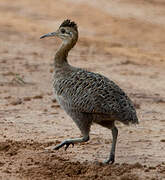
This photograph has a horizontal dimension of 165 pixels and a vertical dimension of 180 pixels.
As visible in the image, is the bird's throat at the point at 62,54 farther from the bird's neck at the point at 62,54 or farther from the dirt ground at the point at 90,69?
the dirt ground at the point at 90,69

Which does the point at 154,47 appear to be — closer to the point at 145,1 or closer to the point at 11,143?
the point at 145,1

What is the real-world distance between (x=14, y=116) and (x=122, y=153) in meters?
2.63

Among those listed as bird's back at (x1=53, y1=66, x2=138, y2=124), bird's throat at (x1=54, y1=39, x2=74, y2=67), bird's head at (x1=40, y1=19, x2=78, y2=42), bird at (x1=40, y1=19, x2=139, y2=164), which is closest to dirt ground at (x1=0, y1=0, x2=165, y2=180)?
bird at (x1=40, y1=19, x2=139, y2=164)

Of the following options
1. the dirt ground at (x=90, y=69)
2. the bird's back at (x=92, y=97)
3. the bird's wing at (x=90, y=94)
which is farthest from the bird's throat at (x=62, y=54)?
the dirt ground at (x=90, y=69)

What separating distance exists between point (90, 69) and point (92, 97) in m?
7.29

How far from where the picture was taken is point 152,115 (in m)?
9.80

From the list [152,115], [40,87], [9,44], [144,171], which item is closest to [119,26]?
[9,44]

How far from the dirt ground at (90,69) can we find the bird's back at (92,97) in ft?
2.37

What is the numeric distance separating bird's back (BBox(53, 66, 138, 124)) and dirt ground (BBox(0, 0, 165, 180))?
72 centimetres

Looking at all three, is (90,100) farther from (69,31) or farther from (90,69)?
(90,69)

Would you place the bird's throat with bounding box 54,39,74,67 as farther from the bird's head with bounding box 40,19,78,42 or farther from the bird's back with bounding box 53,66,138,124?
the bird's back with bounding box 53,66,138,124

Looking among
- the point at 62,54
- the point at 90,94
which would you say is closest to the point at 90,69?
the point at 62,54

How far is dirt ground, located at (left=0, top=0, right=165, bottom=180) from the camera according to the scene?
709cm

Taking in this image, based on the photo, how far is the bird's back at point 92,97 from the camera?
264 inches
